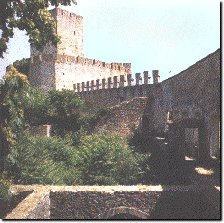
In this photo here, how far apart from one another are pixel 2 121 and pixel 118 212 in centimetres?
369

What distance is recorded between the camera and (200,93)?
37.3 feet

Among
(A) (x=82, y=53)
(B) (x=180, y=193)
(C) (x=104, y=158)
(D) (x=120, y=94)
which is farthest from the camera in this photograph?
(A) (x=82, y=53)

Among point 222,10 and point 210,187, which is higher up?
point 222,10

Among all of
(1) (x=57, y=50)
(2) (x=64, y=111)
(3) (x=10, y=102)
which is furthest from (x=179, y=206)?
(1) (x=57, y=50)

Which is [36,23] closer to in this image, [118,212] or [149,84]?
[118,212]

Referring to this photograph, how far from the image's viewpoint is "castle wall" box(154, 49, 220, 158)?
981cm

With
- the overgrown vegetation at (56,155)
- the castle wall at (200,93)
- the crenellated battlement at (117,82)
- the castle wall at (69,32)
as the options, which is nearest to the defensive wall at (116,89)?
the crenellated battlement at (117,82)

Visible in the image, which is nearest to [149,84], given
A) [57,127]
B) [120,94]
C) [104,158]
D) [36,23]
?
[120,94]

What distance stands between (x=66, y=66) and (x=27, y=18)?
23179mm

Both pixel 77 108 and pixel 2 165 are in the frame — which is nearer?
pixel 2 165

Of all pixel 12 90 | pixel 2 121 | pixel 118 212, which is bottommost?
pixel 118 212

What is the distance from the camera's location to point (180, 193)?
393 inches

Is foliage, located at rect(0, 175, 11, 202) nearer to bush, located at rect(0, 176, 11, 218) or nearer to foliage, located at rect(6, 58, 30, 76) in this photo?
bush, located at rect(0, 176, 11, 218)

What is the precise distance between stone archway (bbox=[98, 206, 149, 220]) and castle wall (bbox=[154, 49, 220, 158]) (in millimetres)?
2441
